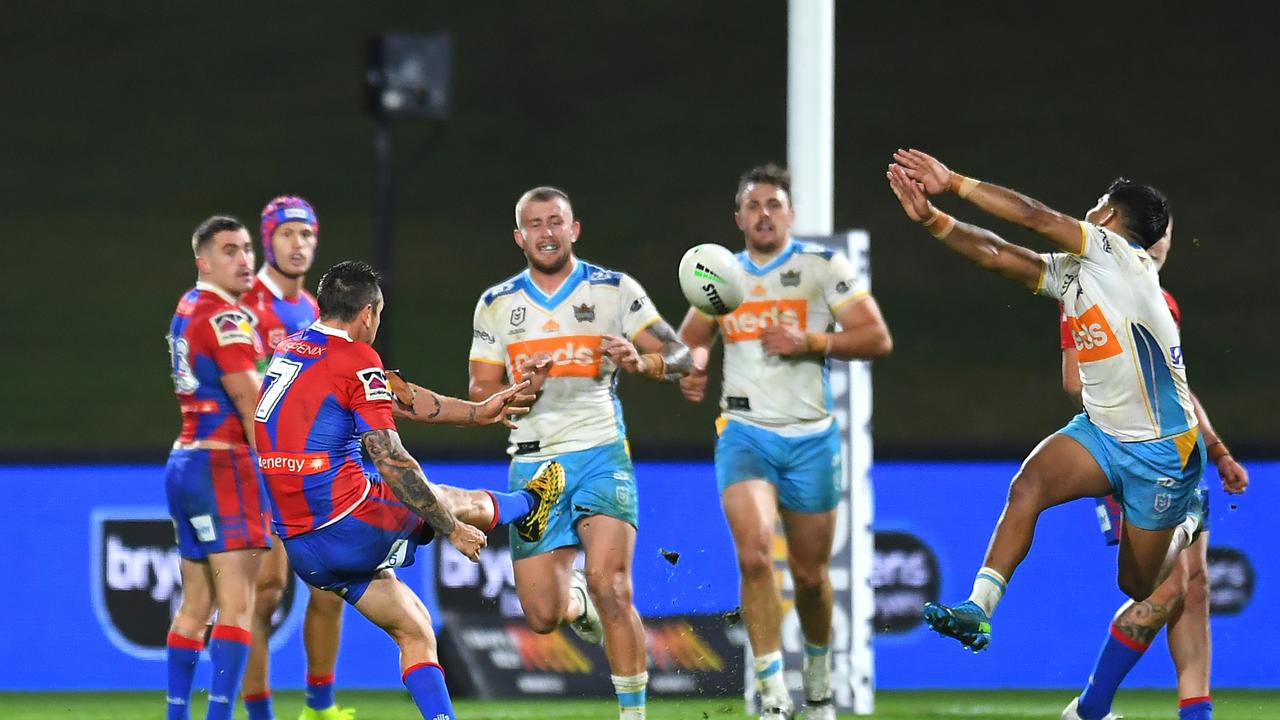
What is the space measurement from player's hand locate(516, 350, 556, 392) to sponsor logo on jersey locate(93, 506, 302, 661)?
116 inches

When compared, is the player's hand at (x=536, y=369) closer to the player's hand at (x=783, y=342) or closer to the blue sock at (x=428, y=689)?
the player's hand at (x=783, y=342)

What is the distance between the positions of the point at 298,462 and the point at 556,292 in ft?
5.47

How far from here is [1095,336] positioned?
6461 millimetres

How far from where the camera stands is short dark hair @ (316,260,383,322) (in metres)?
6.23

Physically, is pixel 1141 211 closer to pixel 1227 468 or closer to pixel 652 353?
pixel 1227 468

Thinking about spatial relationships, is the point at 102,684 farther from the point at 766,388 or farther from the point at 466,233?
the point at 466,233

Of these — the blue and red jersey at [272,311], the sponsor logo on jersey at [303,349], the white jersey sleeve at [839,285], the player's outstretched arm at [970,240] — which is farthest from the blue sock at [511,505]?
the player's outstretched arm at [970,240]

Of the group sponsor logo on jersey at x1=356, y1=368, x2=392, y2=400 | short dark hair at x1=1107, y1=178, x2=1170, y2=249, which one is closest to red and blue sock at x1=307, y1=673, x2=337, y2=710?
sponsor logo on jersey at x1=356, y1=368, x2=392, y2=400

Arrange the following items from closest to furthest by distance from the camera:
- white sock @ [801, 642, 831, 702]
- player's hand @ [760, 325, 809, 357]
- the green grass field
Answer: player's hand @ [760, 325, 809, 357] → white sock @ [801, 642, 831, 702] → the green grass field

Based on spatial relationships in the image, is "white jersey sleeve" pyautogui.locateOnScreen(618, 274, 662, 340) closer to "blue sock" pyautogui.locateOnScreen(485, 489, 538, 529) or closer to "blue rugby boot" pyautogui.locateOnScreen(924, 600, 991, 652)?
"blue sock" pyautogui.locateOnScreen(485, 489, 538, 529)

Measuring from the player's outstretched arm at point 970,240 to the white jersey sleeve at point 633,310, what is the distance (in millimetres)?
1402

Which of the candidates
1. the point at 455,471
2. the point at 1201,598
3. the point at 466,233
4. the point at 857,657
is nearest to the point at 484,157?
the point at 466,233

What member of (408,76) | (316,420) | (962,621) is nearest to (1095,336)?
(962,621)

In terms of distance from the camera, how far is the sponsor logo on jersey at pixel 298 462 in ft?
20.4
